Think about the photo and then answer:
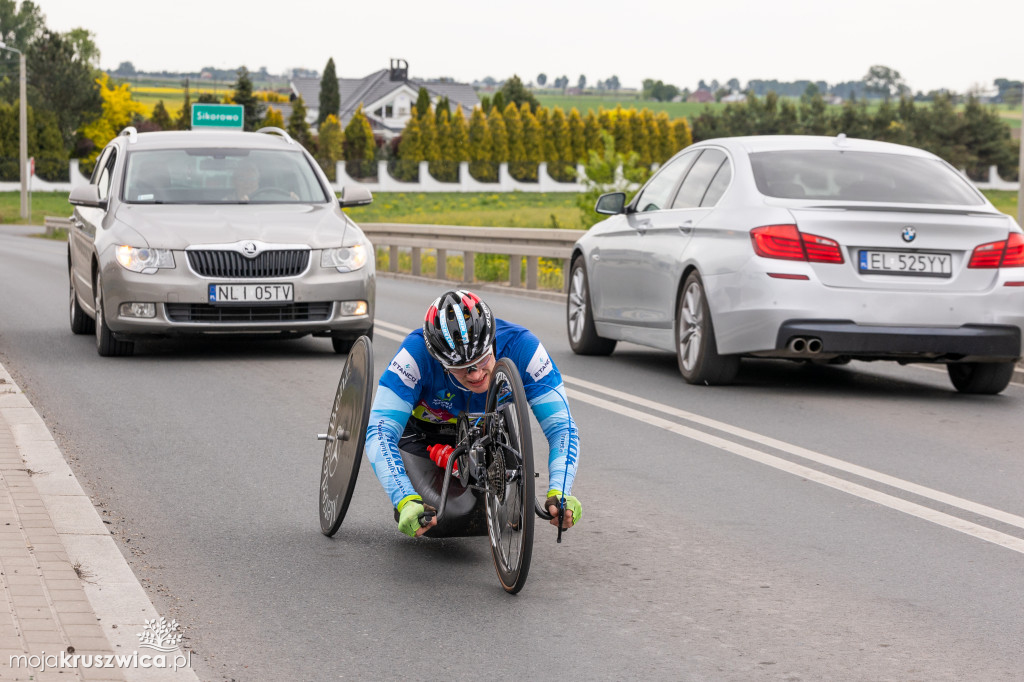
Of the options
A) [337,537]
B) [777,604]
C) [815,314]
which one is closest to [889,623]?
[777,604]

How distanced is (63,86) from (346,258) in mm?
97722

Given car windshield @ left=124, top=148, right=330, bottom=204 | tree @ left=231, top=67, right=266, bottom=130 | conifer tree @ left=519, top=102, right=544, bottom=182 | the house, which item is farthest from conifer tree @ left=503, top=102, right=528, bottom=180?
car windshield @ left=124, top=148, right=330, bottom=204

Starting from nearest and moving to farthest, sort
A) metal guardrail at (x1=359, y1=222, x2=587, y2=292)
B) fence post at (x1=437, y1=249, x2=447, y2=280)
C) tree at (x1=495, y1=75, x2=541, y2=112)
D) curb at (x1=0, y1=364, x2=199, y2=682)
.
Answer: curb at (x1=0, y1=364, x2=199, y2=682) < metal guardrail at (x1=359, y1=222, x2=587, y2=292) < fence post at (x1=437, y1=249, x2=447, y2=280) < tree at (x1=495, y1=75, x2=541, y2=112)

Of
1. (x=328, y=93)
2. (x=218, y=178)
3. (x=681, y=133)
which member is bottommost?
(x=218, y=178)

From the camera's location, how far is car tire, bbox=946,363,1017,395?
10.9 m

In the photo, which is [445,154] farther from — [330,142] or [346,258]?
[346,258]

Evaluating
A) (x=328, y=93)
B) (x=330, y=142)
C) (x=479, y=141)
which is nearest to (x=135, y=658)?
(x=330, y=142)

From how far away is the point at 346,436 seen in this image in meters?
6.02

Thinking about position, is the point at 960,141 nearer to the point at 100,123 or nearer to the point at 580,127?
the point at 580,127

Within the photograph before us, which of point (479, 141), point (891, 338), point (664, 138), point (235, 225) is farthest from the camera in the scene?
point (664, 138)

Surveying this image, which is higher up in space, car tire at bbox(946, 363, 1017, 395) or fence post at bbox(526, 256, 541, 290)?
car tire at bbox(946, 363, 1017, 395)

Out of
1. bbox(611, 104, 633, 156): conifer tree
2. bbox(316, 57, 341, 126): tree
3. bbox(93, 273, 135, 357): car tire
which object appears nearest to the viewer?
bbox(93, 273, 135, 357): car tire

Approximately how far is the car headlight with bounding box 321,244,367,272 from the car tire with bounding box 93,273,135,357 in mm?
1695

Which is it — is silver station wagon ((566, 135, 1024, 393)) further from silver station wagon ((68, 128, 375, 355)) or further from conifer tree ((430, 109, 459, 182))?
conifer tree ((430, 109, 459, 182))
